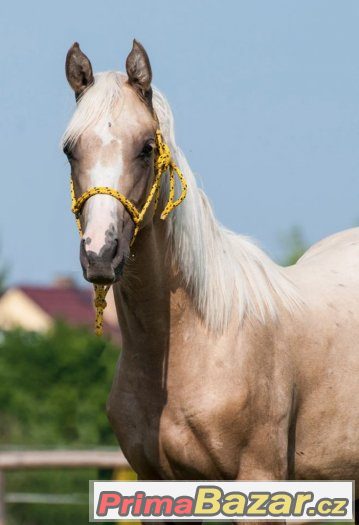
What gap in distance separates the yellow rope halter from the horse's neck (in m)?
0.12

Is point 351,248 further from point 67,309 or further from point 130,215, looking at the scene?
point 67,309

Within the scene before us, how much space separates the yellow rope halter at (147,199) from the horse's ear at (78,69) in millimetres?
363

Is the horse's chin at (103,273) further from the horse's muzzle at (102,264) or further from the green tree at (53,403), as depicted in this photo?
the green tree at (53,403)

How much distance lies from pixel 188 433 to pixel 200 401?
0.14 meters

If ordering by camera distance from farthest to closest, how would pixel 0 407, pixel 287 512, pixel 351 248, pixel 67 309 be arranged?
pixel 67 309 < pixel 0 407 < pixel 351 248 < pixel 287 512

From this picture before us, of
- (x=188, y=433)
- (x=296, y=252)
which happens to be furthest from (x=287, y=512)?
(x=296, y=252)

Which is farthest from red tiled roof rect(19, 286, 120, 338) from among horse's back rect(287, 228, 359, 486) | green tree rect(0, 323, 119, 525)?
horse's back rect(287, 228, 359, 486)

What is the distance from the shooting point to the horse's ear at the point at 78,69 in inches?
176

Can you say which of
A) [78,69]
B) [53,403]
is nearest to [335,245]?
[78,69]

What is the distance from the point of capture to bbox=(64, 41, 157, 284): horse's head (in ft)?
13.2

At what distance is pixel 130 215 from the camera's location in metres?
4.20

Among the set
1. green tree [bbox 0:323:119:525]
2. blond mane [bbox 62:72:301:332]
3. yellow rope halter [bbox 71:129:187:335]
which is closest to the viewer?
yellow rope halter [bbox 71:129:187:335]

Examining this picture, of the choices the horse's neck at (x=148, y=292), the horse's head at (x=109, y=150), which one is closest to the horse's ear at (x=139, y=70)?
the horse's head at (x=109, y=150)

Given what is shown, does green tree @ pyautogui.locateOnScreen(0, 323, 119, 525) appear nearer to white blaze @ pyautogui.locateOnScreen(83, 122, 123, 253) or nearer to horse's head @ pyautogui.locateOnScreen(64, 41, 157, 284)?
horse's head @ pyautogui.locateOnScreen(64, 41, 157, 284)
